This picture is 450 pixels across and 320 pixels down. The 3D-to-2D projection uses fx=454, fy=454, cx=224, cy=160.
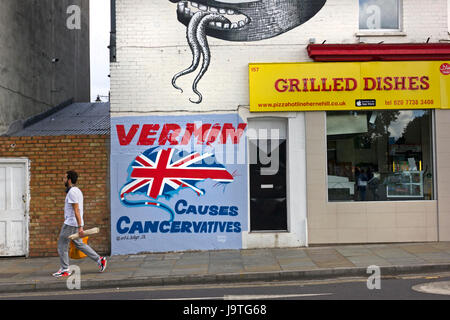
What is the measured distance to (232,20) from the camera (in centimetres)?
1005

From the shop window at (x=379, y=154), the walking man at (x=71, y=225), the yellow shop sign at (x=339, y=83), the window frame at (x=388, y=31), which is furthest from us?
the shop window at (x=379, y=154)

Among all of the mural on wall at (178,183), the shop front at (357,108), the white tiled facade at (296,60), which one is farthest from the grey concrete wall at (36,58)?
the shop front at (357,108)

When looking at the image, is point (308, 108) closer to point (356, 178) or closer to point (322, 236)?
point (356, 178)

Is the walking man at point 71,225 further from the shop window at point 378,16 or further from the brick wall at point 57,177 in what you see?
the shop window at point 378,16

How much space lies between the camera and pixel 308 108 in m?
9.94

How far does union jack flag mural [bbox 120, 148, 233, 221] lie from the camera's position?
32.3 ft

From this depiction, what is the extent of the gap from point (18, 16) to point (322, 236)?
9387 mm

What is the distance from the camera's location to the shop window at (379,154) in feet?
33.2

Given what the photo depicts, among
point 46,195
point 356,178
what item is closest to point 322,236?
point 356,178

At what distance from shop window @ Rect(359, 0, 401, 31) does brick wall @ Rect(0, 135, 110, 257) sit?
251 inches


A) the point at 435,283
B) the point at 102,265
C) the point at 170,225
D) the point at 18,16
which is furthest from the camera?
the point at 18,16

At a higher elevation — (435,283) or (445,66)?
(445,66)

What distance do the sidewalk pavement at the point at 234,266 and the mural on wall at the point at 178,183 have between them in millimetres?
377

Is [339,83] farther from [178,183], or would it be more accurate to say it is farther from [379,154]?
[178,183]
